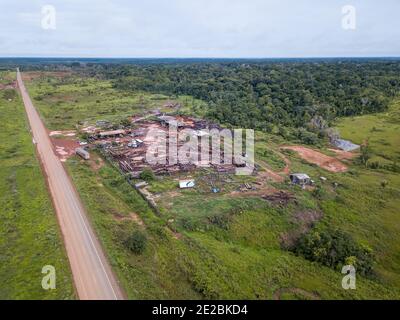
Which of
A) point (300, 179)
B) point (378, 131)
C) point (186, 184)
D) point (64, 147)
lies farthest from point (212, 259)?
point (378, 131)

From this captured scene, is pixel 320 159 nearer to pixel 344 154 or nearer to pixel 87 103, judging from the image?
pixel 344 154

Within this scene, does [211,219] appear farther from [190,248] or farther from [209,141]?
[209,141]

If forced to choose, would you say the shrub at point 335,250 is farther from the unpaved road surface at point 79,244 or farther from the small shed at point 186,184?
the unpaved road surface at point 79,244

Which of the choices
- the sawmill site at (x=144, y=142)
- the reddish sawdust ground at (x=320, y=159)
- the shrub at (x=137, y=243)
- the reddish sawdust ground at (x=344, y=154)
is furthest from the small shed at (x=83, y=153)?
the reddish sawdust ground at (x=344, y=154)

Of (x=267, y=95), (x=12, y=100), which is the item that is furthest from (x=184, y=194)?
(x=12, y=100)

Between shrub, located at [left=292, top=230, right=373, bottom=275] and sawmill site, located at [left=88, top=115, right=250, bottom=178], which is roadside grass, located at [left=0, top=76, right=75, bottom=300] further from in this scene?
shrub, located at [left=292, top=230, right=373, bottom=275]
